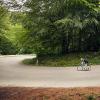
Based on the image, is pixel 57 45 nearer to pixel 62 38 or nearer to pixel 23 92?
pixel 62 38

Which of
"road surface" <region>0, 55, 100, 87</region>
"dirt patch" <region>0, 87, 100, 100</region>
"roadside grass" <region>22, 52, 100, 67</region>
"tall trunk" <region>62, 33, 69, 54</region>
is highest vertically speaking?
"dirt patch" <region>0, 87, 100, 100</region>

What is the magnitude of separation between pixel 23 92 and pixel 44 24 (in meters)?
20.9

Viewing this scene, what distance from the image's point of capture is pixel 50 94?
14305mm

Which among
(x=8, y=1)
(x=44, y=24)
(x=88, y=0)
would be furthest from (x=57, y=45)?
(x=8, y=1)

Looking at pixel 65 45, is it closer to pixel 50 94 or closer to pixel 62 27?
pixel 62 27

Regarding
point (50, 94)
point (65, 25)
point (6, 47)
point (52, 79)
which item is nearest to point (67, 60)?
point (65, 25)

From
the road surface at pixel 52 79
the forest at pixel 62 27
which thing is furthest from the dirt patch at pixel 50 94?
the forest at pixel 62 27

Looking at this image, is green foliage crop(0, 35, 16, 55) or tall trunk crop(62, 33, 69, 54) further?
green foliage crop(0, 35, 16, 55)

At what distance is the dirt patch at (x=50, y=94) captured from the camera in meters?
13.7

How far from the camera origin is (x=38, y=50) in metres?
39.2

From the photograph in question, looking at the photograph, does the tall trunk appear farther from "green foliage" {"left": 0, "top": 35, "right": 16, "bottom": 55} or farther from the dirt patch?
"green foliage" {"left": 0, "top": 35, "right": 16, "bottom": 55}

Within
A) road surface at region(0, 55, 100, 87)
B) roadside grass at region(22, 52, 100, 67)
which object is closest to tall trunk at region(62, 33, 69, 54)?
roadside grass at region(22, 52, 100, 67)

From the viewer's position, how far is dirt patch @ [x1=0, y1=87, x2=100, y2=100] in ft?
45.0

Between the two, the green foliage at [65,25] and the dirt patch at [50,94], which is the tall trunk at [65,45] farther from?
the dirt patch at [50,94]
